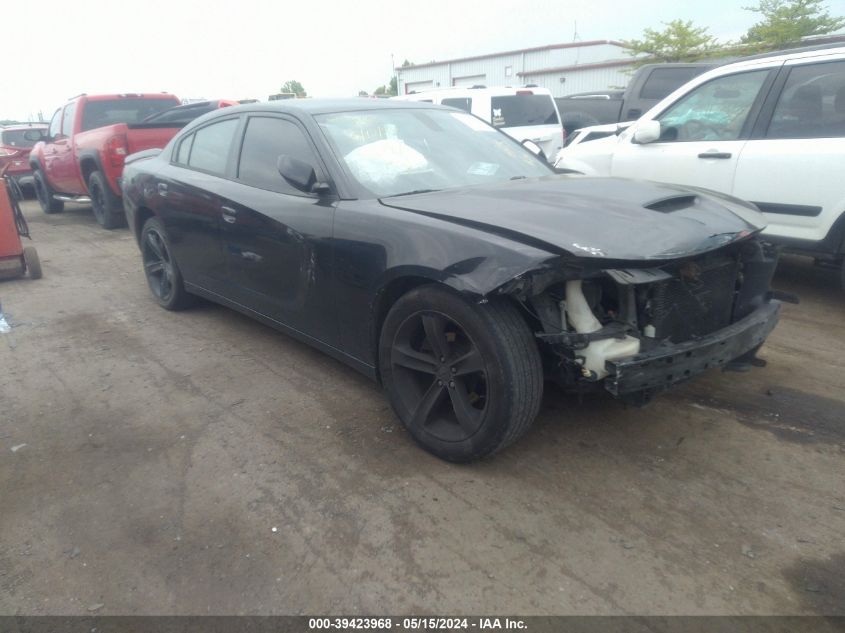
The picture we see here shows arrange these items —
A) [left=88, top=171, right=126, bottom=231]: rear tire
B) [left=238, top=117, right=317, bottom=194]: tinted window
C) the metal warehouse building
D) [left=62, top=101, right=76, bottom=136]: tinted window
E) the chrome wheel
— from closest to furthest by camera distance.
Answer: the chrome wheel, [left=238, top=117, right=317, bottom=194]: tinted window, [left=88, top=171, right=126, bottom=231]: rear tire, [left=62, top=101, right=76, bottom=136]: tinted window, the metal warehouse building

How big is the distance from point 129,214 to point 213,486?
3549 mm

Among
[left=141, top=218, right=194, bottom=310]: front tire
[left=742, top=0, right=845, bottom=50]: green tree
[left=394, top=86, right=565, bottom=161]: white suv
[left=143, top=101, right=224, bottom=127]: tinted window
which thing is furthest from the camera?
[left=742, top=0, right=845, bottom=50]: green tree

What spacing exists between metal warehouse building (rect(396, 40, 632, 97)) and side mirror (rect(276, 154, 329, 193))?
1156 inches

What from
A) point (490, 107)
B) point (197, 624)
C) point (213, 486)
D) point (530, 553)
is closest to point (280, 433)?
point (213, 486)

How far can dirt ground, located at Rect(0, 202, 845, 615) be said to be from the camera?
2.13m

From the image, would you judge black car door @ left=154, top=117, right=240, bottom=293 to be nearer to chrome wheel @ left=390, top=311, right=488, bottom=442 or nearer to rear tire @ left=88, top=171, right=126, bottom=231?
chrome wheel @ left=390, top=311, right=488, bottom=442

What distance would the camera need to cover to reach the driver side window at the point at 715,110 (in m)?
4.75

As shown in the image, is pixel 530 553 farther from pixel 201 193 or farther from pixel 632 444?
pixel 201 193

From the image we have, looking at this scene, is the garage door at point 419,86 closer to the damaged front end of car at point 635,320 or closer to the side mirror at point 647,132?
the side mirror at point 647,132

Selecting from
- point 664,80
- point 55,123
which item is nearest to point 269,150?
point 664,80

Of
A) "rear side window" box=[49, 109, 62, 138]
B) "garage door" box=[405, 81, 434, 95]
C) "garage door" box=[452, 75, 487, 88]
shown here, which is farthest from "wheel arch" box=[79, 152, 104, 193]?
"garage door" box=[405, 81, 434, 95]

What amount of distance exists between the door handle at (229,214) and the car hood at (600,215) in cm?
125

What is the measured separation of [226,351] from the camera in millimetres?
4344

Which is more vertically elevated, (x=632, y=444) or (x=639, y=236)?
(x=639, y=236)
